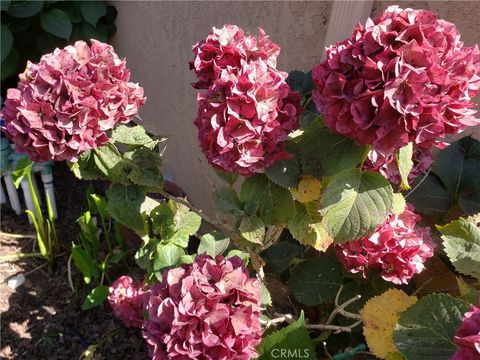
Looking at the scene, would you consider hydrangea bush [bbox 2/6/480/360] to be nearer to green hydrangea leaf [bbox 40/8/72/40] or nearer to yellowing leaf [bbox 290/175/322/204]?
yellowing leaf [bbox 290/175/322/204]

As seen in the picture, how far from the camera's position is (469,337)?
28.1 inches

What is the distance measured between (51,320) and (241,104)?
61.6 inches

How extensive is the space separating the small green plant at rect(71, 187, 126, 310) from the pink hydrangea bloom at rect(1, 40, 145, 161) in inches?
31.6

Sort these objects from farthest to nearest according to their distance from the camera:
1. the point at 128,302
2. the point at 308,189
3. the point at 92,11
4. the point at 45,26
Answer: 1. the point at 92,11
2. the point at 45,26
3. the point at 128,302
4. the point at 308,189

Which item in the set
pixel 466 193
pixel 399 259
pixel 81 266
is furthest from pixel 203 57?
pixel 81 266

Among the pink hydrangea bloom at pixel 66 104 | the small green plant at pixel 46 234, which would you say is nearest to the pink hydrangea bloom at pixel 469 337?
the pink hydrangea bloom at pixel 66 104

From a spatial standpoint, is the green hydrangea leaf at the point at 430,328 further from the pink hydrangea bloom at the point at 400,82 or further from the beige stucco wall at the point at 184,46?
the beige stucco wall at the point at 184,46

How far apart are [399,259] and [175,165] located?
67.6 inches

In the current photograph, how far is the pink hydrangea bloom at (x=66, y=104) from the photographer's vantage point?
110cm

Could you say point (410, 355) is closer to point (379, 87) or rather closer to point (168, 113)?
point (379, 87)

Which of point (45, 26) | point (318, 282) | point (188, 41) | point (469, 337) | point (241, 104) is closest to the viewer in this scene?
point (469, 337)

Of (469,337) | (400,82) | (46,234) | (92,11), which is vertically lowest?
(46,234)

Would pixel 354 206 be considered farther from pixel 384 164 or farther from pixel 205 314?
pixel 205 314

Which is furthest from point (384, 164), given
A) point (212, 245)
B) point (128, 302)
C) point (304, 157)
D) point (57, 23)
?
point (57, 23)
